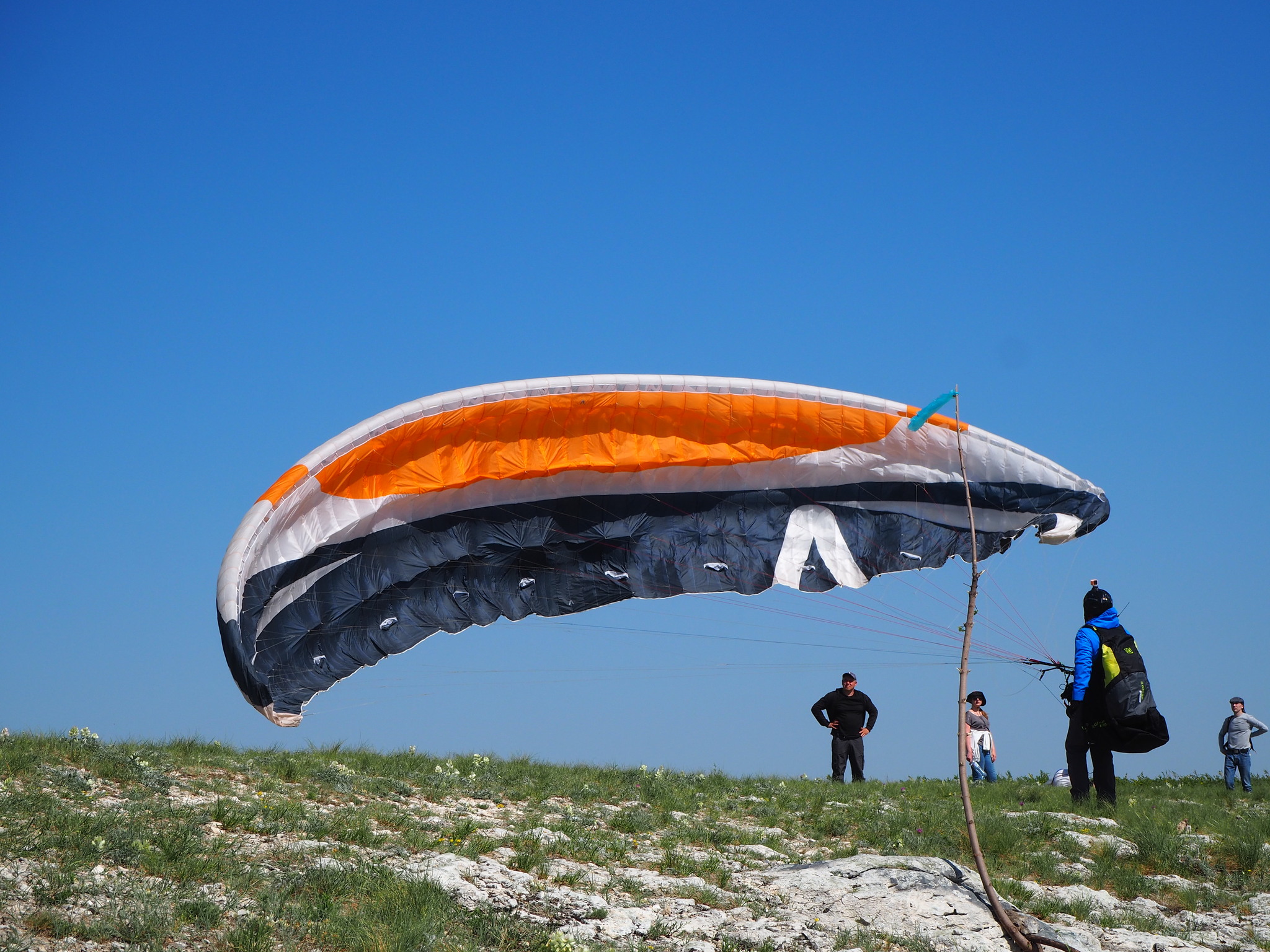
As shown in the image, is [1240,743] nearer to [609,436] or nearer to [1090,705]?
[1090,705]

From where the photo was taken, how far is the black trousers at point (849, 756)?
13.7 metres

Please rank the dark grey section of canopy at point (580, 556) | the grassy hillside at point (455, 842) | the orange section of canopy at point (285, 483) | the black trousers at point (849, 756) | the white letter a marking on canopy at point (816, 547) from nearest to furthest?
the grassy hillside at point (455, 842) < the orange section of canopy at point (285, 483) < the dark grey section of canopy at point (580, 556) < the white letter a marking on canopy at point (816, 547) < the black trousers at point (849, 756)

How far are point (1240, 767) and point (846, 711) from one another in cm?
478

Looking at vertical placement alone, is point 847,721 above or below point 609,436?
below

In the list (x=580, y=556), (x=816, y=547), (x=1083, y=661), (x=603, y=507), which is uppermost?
(x=603, y=507)

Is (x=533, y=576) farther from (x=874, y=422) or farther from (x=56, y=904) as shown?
(x=56, y=904)

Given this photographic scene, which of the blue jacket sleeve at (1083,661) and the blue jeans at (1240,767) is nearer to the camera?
the blue jacket sleeve at (1083,661)

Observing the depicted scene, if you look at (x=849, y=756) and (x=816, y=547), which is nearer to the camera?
(x=816, y=547)

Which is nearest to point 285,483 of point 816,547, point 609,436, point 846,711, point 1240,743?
point 609,436

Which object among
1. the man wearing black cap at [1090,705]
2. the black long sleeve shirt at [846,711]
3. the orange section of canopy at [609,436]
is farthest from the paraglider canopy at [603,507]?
the black long sleeve shirt at [846,711]

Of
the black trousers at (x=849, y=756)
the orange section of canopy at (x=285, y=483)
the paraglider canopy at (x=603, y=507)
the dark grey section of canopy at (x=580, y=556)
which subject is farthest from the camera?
the black trousers at (x=849, y=756)

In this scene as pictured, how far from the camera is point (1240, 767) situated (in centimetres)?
1311

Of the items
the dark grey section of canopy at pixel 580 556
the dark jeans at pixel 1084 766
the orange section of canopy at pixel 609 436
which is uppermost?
the orange section of canopy at pixel 609 436

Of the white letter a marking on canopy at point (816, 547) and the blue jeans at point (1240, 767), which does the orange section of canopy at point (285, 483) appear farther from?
the blue jeans at point (1240, 767)
